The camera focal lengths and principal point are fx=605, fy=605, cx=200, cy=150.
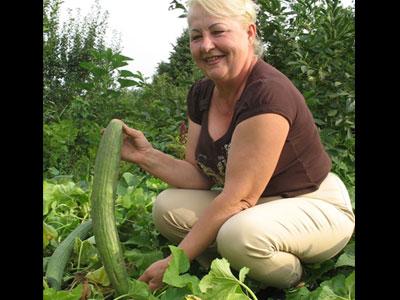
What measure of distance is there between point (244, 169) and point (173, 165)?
30.1 inches

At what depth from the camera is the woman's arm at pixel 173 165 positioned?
2.96m

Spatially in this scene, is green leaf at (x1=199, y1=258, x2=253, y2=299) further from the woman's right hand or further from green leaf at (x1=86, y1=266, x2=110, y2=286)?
the woman's right hand

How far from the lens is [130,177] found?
13.2ft

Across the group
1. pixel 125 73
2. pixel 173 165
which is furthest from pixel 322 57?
pixel 173 165

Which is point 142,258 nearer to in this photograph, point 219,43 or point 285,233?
point 285,233

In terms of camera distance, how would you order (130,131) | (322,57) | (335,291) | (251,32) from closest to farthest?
1. (335,291)
2. (251,32)
3. (130,131)
4. (322,57)

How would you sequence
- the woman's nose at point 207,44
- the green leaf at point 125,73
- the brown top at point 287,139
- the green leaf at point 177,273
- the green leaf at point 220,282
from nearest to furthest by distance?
the green leaf at point 220,282, the green leaf at point 177,273, the brown top at point 287,139, the woman's nose at point 207,44, the green leaf at point 125,73

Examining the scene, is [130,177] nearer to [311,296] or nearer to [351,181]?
[351,181]

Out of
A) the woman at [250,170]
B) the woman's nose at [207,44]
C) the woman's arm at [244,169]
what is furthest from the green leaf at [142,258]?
the woman's nose at [207,44]

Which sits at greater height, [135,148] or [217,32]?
[217,32]

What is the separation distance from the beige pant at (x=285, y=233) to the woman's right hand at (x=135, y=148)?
33 centimetres

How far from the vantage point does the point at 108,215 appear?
2398mm

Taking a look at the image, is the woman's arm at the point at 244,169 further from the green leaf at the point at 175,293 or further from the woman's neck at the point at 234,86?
the woman's neck at the point at 234,86
